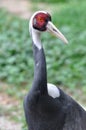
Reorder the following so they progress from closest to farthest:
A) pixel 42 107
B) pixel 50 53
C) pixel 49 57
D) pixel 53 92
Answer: pixel 42 107
pixel 53 92
pixel 49 57
pixel 50 53

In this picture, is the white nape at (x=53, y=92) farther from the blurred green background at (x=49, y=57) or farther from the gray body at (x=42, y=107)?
the blurred green background at (x=49, y=57)

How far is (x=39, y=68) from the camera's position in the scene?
5445mm

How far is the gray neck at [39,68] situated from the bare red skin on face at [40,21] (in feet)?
0.20

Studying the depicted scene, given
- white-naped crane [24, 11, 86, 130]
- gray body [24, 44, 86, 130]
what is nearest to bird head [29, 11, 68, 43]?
white-naped crane [24, 11, 86, 130]

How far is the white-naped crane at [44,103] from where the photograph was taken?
5.39 m

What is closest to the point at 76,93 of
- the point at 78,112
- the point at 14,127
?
the point at 14,127

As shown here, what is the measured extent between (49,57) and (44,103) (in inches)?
143

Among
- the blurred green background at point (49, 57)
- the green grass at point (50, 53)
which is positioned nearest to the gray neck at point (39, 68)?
the blurred green background at point (49, 57)

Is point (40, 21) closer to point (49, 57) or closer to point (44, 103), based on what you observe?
point (44, 103)

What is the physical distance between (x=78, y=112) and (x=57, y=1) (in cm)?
770

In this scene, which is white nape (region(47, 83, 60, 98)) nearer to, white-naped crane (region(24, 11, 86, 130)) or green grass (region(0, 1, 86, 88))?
white-naped crane (region(24, 11, 86, 130))

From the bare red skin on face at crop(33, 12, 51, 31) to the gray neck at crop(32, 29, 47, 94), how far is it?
0.20 feet

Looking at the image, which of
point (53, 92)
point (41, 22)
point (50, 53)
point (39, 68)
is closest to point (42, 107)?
point (53, 92)

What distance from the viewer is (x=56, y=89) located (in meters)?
5.56
